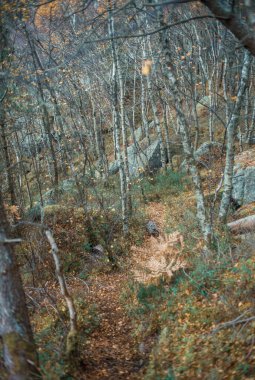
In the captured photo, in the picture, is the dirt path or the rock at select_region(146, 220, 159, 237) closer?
the dirt path

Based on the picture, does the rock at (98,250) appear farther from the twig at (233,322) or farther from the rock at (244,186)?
the twig at (233,322)

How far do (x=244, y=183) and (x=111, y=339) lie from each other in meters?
7.40

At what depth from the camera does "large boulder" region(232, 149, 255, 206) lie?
11554 millimetres

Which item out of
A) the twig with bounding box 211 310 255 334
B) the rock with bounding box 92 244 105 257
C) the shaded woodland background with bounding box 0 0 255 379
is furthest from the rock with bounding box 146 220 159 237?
the twig with bounding box 211 310 255 334

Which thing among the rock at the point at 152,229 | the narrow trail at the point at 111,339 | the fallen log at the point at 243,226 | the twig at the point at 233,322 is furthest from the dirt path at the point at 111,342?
the fallen log at the point at 243,226

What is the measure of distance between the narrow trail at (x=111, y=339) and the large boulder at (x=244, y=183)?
13.3 ft

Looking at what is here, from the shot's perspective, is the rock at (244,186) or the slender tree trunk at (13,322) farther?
the rock at (244,186)

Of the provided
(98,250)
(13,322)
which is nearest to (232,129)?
(98,250)

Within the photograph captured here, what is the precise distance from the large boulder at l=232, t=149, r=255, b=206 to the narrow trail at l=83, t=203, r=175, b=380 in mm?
4064

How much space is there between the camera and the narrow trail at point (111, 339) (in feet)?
18.0

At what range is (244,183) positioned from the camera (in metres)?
11.9

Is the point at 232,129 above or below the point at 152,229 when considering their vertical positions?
above

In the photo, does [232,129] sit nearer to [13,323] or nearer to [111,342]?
[111,342]

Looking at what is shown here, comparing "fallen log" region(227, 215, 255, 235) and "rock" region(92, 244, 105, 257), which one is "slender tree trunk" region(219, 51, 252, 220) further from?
"rock" region(92, 244, 105, 257)
